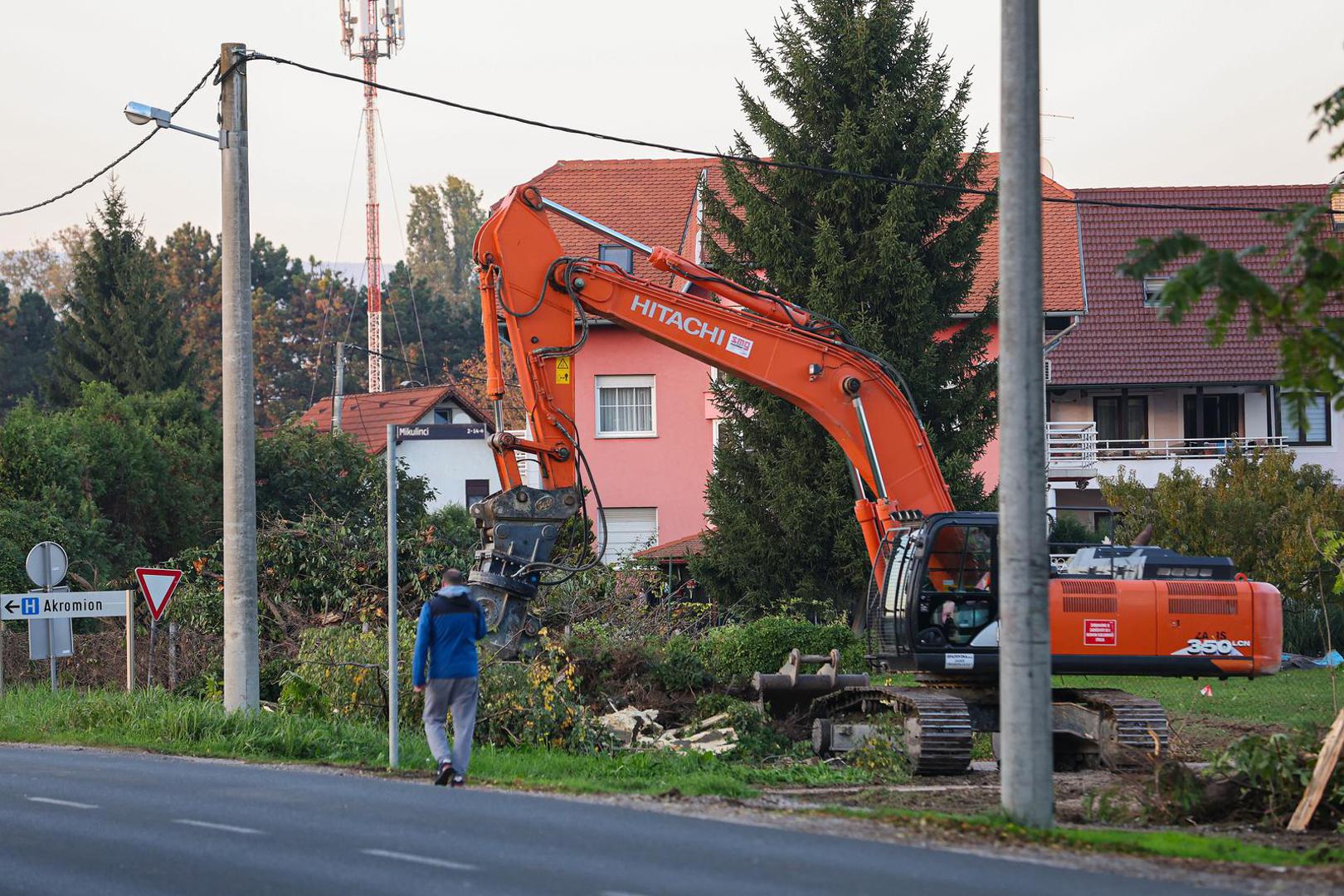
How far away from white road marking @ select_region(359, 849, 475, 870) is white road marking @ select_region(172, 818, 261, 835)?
1.22 m

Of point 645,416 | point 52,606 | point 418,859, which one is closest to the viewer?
point 418,859

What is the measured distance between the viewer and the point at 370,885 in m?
9.01

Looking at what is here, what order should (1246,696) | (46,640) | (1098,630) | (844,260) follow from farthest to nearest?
1. (844,260)
2. (1246,696)
3. (46,640)
4. (1098,630)

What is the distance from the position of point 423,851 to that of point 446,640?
13.8 ft

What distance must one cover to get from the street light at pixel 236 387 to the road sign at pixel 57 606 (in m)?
4.43

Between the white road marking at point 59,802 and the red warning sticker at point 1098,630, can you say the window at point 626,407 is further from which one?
the white road marking at point 59,802

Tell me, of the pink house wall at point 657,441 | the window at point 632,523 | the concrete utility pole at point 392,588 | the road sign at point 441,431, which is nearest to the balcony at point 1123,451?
the pink house wall at point 657,441

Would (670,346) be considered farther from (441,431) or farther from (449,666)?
(449,666)

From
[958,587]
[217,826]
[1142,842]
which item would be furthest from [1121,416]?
[217,826]

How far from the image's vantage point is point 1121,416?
44.8 meters

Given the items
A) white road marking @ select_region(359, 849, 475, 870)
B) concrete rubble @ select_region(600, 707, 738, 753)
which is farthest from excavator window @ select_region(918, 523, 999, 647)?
white road marking @ select_region(359, 849, 475, 870)

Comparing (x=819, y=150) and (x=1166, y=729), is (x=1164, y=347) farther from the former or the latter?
(x=1166, y=729)

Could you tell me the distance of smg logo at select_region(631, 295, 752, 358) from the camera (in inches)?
711

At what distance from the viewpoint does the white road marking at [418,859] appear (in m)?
9.52
